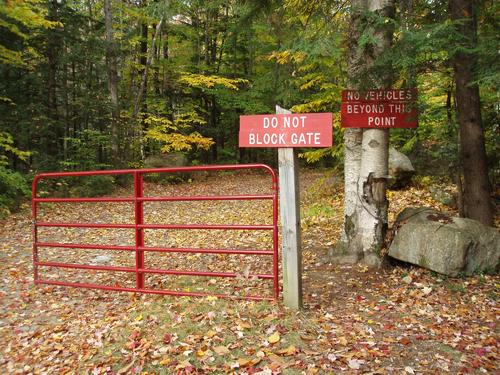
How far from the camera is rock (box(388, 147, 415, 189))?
33.7 ft

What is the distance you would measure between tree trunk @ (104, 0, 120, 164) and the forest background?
0.04m

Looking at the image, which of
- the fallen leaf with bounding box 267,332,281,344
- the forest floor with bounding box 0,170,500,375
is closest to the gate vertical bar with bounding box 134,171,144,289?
the forest floor with bounding box 0,170,500,375

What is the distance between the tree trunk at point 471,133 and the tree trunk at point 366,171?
1.09m

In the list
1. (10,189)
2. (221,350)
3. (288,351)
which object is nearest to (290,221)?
(288,351)

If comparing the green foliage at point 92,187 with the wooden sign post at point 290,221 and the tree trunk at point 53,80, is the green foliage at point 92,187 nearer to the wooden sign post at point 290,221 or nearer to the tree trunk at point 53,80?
the tree trunk at point 53,80

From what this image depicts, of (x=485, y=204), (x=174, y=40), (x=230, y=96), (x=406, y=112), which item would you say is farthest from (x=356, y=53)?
(x=174, y=40)

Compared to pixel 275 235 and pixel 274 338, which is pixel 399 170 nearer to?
pixel 275 235

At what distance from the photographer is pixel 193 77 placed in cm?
1948

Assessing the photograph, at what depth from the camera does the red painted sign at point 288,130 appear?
3939mm

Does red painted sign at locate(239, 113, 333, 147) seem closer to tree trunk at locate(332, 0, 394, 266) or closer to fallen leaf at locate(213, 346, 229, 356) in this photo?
tree trunk at locate(332, 0, 394, 266)

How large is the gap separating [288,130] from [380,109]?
1.96 meters

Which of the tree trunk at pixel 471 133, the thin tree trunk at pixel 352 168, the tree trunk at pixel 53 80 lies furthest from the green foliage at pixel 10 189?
the tree trunk at pixel 471 133

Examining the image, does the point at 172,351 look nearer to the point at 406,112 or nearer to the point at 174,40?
the point at 406,112

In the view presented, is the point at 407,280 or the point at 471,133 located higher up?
the point at 471,133
